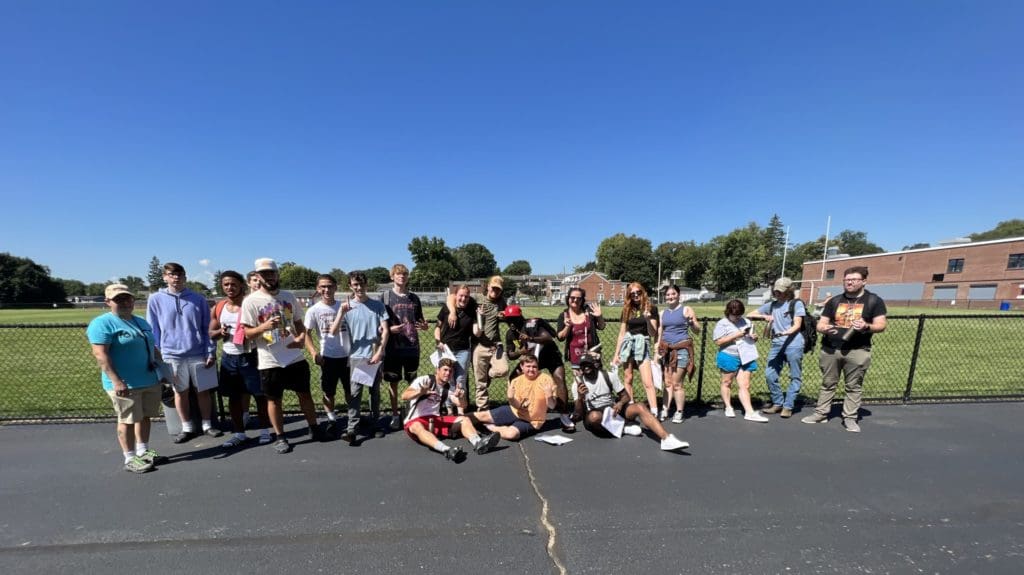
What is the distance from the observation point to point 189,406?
14.1 feet

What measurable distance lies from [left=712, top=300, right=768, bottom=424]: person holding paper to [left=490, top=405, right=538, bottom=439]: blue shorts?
259cm

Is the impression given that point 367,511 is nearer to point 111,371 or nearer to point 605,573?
point 605,573

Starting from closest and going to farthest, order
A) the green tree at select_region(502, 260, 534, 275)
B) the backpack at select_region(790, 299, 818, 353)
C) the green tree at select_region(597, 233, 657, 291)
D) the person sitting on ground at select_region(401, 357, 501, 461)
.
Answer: the person sitting on ground at select_region(401, 357, 501, 461)
the backpack at select_region(790, 299, 818, 353)
the green tree at select_region(597, 233, 657, 291)
the green tree at select_region(502, 260, 534, 275)

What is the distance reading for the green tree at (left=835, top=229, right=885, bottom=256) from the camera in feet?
310

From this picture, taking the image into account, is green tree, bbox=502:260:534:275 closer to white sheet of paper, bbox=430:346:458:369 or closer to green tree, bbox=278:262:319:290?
green tree, bbox=278:262:319:290

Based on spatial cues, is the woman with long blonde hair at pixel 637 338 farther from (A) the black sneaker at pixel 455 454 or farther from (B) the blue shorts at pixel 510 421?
(A) the black sneaker at pixel 455 454

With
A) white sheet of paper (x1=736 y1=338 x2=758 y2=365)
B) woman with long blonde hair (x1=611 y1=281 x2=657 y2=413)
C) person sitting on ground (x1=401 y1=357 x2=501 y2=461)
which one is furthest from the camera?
white sheet of paper (x1=736 y1=338 x2=758 y2=365)

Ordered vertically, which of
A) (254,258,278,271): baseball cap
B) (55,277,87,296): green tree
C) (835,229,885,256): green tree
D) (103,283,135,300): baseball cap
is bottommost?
(55,277,87,296): green tree

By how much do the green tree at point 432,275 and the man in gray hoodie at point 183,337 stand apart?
75.6 metres

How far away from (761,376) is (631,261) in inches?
2897

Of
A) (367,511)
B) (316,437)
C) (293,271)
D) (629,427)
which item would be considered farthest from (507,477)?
(293,271)

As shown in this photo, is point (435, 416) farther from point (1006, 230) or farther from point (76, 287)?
point (76, 287)

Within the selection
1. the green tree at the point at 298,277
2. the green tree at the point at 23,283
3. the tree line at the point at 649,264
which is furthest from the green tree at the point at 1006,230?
the green tree at the point at 23,283

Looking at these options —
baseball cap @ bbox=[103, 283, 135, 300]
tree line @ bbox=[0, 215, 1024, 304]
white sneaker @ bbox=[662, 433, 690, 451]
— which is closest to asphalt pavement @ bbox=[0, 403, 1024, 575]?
white sneaker @ bbox=[662, 433, 690, 451]
